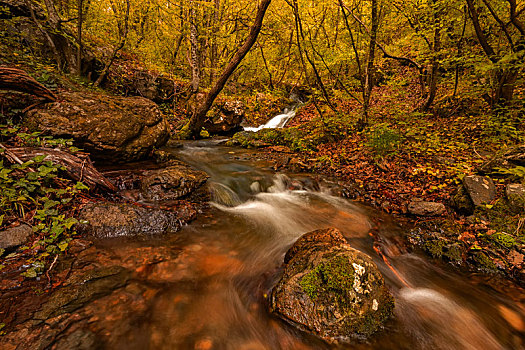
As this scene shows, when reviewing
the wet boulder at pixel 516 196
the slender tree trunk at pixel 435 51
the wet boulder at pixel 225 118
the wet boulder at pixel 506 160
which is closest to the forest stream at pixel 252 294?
the wet boulder at pixel 516 196

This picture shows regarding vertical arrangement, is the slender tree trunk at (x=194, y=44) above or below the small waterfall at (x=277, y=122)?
above

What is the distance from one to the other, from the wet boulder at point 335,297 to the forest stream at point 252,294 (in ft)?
0.31

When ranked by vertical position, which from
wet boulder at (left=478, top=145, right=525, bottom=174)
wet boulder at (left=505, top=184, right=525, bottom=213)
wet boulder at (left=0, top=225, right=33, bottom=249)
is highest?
wet boulder at (left=478, top=145, right=525, bottom=174)

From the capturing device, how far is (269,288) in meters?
2.59

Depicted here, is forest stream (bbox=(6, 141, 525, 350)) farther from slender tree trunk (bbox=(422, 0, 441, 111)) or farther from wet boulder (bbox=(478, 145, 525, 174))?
slender tree trunk (bbox=(422, 0, 441, 111))

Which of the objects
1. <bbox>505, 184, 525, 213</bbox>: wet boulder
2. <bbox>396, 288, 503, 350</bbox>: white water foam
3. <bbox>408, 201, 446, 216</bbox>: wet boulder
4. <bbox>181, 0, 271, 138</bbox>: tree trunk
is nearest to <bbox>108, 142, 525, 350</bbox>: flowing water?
<bbox>396, 288, 503, 350</bbox>: white water foam

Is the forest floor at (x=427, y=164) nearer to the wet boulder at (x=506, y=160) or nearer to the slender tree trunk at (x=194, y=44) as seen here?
the wet boulder at (x=506, y=160)

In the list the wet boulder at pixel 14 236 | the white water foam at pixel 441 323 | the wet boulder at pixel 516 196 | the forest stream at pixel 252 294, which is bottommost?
the white water foam at pixel 441 323

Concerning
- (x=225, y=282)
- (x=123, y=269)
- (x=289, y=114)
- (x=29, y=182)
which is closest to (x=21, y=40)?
(x=29, y=182)

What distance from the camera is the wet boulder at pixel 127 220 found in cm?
302

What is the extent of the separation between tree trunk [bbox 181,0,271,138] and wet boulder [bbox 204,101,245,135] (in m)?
1.66

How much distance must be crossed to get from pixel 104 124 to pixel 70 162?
5.04 feet

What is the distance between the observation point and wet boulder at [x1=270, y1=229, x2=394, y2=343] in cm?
200

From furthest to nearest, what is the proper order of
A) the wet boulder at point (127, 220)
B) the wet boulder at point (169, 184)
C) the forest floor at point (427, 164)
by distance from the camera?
the wet boulder at point (169, 184)
the forest floor at point (427, 164)
the wet boulder at point (127, 220)
